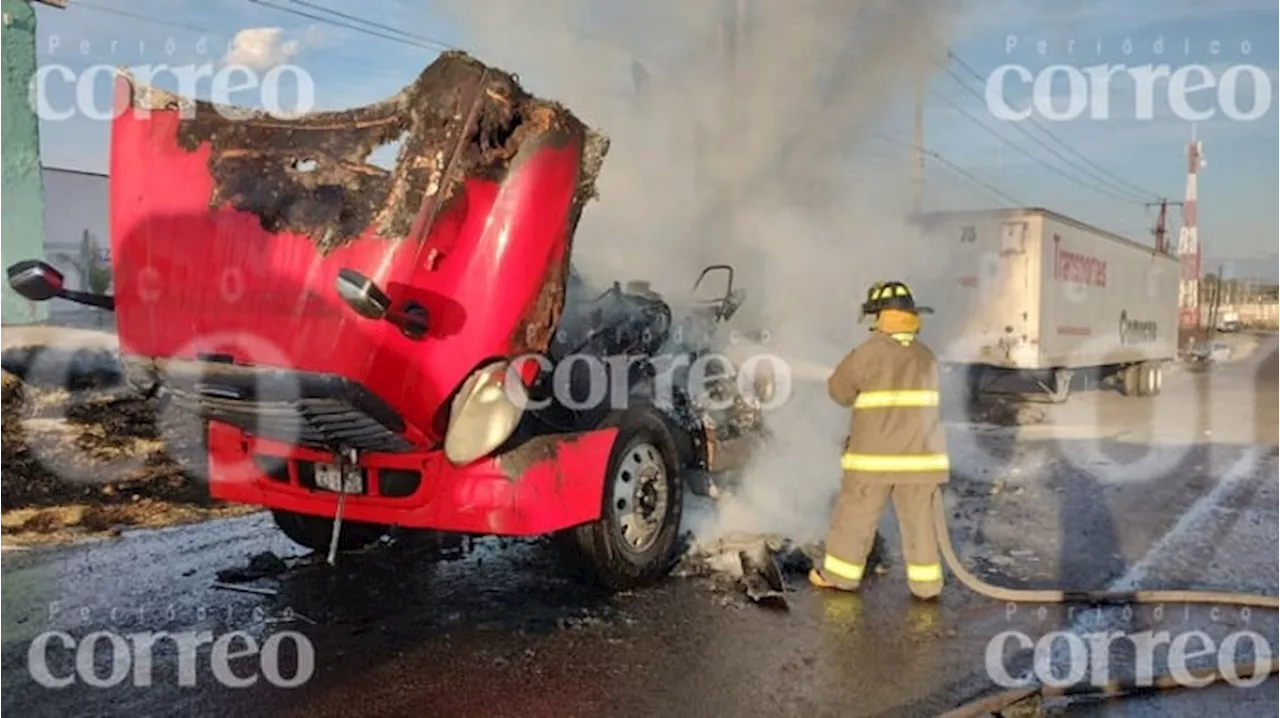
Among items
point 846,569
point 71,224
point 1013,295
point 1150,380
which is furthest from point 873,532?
point 1150,380

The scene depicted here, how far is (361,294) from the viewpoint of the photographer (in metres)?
3.63

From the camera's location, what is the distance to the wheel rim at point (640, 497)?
511 centimetres

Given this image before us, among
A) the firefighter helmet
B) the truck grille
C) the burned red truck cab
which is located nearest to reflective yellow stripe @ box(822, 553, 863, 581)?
the firefighter helmet

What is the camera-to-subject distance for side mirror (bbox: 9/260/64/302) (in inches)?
161

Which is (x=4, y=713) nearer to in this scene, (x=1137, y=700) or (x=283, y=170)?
(x=283, y=170)

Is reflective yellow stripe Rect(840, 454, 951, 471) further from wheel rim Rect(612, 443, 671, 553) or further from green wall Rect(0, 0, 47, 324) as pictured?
green wall Rect(0, 0, 47, 324)

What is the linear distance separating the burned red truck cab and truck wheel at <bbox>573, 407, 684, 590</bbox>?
53cm

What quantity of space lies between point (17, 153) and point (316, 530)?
792 centimetres

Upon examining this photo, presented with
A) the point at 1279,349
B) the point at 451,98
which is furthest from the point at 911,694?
the point at 1279,349

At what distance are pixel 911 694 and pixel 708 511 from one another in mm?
2536

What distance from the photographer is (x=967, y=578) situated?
516 centimetres

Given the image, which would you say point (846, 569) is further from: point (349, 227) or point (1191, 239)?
point (1191, 239)

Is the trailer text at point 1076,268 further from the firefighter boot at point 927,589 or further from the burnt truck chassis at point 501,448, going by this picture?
the firefighter boot at point 927,589

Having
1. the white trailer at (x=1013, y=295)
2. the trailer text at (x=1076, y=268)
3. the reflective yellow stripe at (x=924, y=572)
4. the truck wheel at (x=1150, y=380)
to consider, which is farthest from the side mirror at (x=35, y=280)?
the truck wheel at (x=1150, y=380)
